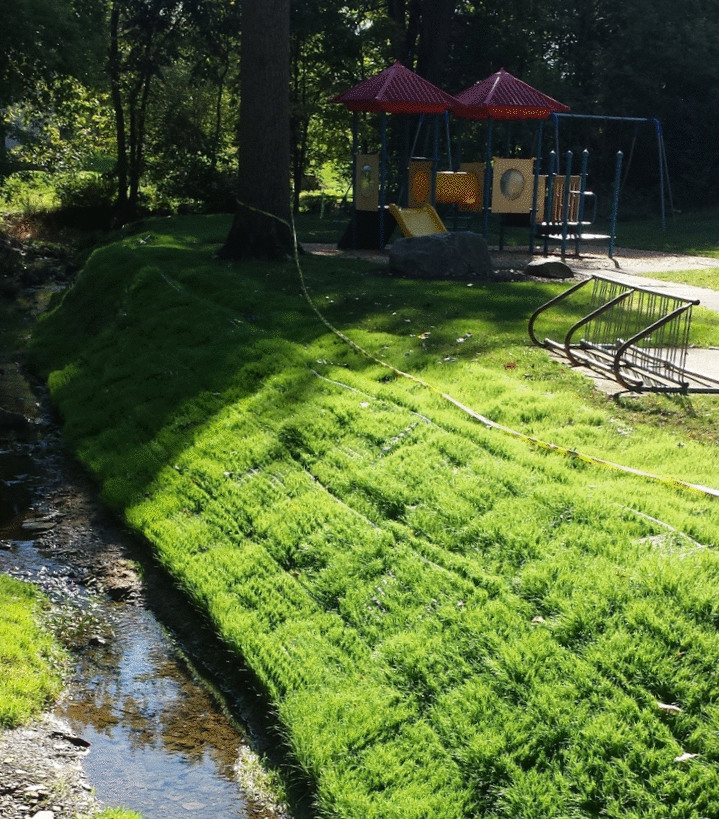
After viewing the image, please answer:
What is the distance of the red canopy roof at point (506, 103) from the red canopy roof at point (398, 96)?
0.53 metres

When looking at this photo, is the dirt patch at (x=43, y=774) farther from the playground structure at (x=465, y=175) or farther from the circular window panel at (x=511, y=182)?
the circular window panel at (x=511, y=182)

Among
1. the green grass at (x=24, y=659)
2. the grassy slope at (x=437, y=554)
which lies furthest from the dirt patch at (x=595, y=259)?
the green grass at (x=24, y=659)

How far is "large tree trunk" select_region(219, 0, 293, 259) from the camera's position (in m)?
16.8

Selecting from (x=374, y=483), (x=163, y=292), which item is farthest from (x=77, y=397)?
(x=374, y=483)

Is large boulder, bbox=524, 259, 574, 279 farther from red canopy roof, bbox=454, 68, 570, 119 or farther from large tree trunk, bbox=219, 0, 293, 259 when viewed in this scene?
red canopy roof, bbox=454, 68, 570, 119

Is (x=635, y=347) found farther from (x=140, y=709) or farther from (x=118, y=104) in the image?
(x=118, y=104)

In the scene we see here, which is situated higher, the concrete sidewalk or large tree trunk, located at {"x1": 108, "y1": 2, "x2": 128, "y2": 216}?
large tree trunk, located at {"x1": 108, "y1": 2, "x2": 128, "y2": 216}

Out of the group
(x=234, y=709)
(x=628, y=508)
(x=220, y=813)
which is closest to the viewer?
(x=220, y=813)

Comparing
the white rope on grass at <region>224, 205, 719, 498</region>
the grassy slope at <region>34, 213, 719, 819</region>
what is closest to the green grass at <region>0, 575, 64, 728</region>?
the grassy slope at <region>34, 213, 719, 819</region>

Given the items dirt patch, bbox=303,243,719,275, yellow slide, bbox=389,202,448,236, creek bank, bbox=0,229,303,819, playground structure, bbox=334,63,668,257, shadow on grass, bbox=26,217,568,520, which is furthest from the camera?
playground structure, bbox=334,63,668,257

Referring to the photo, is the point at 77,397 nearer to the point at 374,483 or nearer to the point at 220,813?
the point at 374,483

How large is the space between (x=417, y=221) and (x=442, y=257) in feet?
13.5

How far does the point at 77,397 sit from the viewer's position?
39.3 ft

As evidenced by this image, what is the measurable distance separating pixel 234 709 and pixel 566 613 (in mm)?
1965
